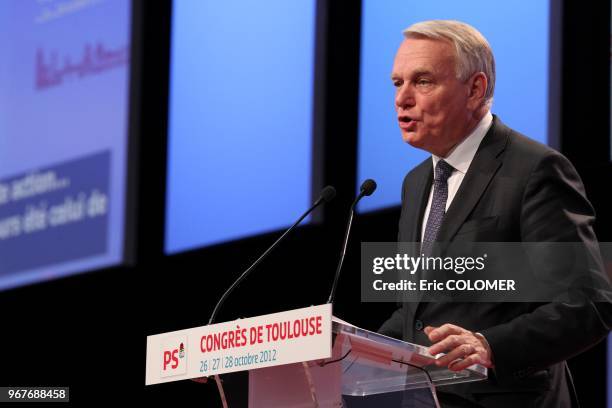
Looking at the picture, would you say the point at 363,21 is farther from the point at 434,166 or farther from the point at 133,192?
the point at 434,166

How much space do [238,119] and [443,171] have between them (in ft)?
A: 9.63

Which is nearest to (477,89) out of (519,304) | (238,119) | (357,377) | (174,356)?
(519,304)

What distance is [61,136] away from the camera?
20.5ft

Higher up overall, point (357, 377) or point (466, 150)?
point (466, 150)

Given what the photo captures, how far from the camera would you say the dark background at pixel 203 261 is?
169 inches

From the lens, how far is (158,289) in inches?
231

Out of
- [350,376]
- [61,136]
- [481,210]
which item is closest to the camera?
[350,376]

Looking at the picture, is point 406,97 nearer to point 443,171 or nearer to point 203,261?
point 443,171

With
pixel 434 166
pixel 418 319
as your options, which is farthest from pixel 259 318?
pixel 434 166

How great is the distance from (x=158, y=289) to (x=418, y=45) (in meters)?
3.37

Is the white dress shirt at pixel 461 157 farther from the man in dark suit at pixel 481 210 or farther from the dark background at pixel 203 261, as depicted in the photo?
the dark background at pixel 203 261

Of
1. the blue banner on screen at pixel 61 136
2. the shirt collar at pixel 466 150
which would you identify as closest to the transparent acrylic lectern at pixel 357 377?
the shirt collar at pixel 466 150

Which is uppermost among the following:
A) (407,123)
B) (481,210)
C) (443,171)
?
(407,123)

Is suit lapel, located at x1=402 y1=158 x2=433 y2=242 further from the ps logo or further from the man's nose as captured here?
the ps logo
